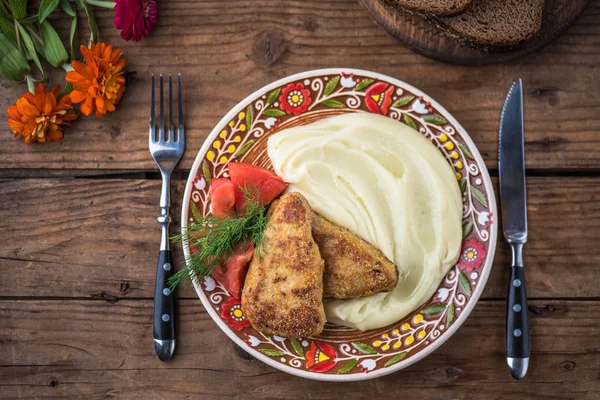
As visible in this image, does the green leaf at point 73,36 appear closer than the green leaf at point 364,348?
No

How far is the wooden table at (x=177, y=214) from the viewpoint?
2.74 meters

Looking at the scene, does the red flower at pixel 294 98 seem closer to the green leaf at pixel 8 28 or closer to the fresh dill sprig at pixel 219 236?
the fresh dill sprig at pixel 219 236

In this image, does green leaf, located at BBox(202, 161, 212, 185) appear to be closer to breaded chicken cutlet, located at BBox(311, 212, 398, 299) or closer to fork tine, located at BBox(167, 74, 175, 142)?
fork tine, located at BBox(167, 74, 175, 142)

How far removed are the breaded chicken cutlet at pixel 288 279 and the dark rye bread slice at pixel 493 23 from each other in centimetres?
114

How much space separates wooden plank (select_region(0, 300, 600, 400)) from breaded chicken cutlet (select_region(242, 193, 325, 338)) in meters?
0.42

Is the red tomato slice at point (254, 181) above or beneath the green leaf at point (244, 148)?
beneath

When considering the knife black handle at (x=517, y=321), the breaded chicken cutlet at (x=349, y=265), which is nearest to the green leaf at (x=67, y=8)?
the breaded chicken cutlet at (x=349, y=265)

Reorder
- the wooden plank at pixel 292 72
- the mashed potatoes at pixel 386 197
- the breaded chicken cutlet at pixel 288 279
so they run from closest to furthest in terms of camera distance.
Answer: the breaded chicken cutlet at pixel 288 279
the mashed potatoes at pixel 386 197
the wooden plank at pixel 292 72

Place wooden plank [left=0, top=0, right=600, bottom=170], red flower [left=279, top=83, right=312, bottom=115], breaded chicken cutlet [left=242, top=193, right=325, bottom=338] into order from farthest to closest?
wooden plank [left=0, top=0, right=600, bottom=170]
red flower [left=279, top=83, right=312, bottom=115]
breaded chicken cutlet [left=242, top=193, right=325, bottom=338]

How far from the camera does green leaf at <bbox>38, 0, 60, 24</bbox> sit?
272 cm

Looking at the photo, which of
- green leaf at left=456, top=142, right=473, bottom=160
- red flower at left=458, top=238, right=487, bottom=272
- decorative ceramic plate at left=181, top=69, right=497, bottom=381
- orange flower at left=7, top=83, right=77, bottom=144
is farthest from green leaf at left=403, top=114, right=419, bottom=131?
orange flower at left=7, top=83, right=77, bottom=144

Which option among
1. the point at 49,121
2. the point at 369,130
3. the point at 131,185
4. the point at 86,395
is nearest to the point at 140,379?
the point at 86,395

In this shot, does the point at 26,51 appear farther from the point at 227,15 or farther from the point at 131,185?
the point at 227,15

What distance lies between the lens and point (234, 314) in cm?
263
